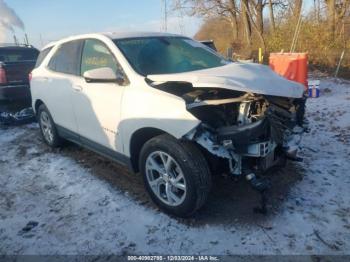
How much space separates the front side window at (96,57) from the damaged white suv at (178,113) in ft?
0.04

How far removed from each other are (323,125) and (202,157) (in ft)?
13.1

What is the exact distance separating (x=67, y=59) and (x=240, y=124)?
287 centimetres

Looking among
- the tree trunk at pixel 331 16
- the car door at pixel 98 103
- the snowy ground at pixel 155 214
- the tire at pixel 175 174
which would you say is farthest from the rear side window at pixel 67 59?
the tree trunk at pixel 331 16

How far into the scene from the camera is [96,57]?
14.1 ft

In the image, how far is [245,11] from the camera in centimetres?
1902

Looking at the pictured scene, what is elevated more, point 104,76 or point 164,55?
point 164,55

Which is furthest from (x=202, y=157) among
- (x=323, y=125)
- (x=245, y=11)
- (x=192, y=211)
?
(x=245, y=11)

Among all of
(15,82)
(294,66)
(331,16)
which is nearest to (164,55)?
(15,82)

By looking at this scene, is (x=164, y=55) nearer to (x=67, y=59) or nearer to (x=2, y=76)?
(x=67, y=59)

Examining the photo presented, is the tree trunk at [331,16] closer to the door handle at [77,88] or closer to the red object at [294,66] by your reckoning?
the red object at [294,66]

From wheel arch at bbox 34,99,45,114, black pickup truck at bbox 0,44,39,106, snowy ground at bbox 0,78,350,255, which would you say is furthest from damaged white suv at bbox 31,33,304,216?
black pickup truck at bbox 0,44,39,106

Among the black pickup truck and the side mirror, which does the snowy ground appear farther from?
the black pickup truck

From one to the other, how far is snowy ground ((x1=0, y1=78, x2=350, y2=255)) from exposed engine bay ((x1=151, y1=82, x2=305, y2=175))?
1.79 ft

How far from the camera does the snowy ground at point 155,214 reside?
3127 millimetres
